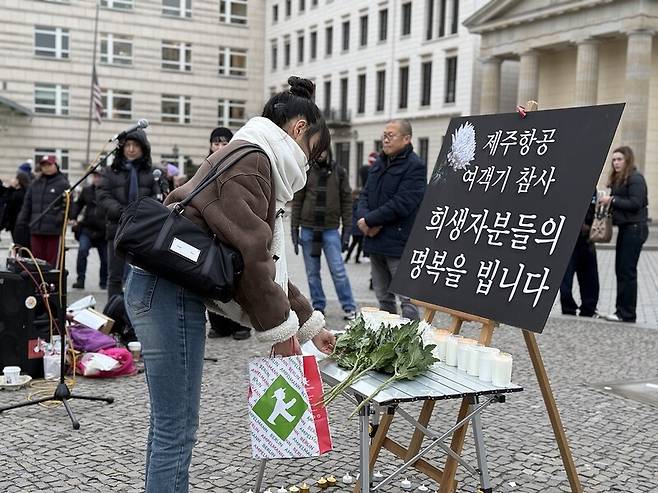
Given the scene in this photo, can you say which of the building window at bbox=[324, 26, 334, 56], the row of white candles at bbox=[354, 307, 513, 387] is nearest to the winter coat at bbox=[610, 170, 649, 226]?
the row of white candles at bbox=[354, 307, 513, 387]

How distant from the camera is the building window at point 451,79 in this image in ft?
128

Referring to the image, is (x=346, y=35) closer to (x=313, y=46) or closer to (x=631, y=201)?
(x=313, y=46)

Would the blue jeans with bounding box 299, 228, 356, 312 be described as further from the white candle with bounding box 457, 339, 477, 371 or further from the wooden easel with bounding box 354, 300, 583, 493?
the white candle with bounding box 457, 339, 477, 371

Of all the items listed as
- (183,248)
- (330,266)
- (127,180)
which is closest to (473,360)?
(183,248)

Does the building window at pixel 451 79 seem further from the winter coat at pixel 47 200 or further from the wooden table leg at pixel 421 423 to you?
the wooden table leg at pixel 421 423

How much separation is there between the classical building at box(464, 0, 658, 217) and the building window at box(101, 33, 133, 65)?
77.5 ft

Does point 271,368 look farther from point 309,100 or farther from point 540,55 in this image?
point 540,55

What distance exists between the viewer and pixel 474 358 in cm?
334

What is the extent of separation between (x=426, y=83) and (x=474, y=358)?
3913 cm

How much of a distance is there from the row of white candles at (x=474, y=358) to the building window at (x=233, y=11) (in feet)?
167

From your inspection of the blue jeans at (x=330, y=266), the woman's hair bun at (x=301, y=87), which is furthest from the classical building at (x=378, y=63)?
the woman's hair bun at (x=301, y=87)

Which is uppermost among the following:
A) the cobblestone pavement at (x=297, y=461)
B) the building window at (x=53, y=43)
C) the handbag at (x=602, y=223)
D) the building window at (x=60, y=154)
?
the building window at (x=53, y=43)

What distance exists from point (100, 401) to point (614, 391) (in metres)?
3.92

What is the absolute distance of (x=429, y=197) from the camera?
4324mm
